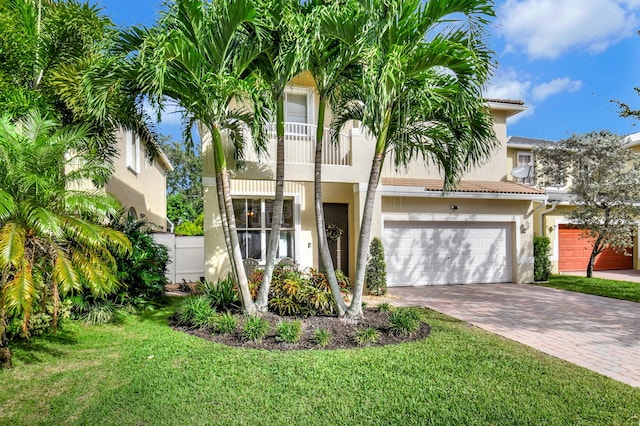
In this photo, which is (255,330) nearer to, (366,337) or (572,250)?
(366,337)

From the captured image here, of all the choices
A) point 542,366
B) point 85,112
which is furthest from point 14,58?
point 542,366

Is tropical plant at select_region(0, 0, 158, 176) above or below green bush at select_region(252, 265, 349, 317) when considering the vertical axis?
above

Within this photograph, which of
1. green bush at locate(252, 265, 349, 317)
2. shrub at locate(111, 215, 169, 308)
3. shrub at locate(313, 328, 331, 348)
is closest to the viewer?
shrub at locate(313, 328, 331, 348)

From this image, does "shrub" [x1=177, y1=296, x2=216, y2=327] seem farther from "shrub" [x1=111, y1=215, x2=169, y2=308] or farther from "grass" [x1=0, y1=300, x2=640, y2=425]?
"shrub" [x1=111, y1=215, x2=169, y2=308]

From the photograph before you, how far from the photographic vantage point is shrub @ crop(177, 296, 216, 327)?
7660 mm

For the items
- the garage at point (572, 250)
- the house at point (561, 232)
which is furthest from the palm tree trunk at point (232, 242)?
the garage at point (572, 250)

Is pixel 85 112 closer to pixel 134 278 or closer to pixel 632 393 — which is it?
pixel 134 278

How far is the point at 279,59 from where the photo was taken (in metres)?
6.93

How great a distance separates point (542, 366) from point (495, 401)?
176 centimetres

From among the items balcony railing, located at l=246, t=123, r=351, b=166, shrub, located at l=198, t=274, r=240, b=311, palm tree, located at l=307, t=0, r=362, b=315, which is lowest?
shrub, located at l=198, t=274, r=240, b=311

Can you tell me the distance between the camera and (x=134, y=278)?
9422 mm

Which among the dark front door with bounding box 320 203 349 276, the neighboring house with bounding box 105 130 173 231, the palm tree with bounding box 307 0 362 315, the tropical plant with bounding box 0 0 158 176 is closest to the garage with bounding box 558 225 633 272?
the dark front door with bounding box 320 203 349 276

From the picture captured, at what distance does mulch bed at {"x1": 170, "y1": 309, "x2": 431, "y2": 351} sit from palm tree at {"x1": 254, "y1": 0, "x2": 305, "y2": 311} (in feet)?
3.92

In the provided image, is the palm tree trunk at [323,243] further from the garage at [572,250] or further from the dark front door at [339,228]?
the garage at [572,250]
